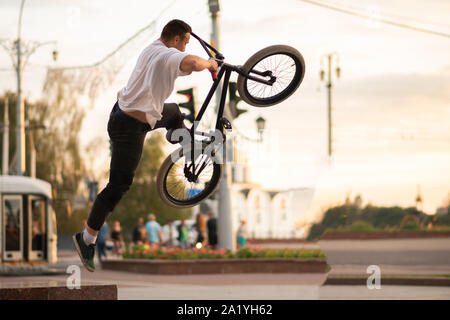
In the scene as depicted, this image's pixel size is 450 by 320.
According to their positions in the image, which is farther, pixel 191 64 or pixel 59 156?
pixel 59 156

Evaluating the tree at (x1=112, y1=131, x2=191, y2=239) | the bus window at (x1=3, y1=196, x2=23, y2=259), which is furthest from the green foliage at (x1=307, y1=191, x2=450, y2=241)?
the tree at (x1=112, y1=131, x2=191, y2=239)

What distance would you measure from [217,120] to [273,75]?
0.58 meters

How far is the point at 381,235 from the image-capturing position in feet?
55.1

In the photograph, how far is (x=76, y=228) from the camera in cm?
5562

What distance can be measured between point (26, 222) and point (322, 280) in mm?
10585

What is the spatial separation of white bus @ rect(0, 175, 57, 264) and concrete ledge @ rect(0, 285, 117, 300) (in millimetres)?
16146

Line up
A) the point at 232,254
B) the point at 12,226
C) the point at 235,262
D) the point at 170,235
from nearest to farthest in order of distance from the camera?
the point at 235,262
the point at 232,254
the point at 12,226
the point at 170,235

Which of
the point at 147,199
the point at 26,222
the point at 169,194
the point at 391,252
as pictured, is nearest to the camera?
the point at 169,194

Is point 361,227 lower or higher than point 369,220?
lower

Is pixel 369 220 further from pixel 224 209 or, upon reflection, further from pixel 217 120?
pixel 217 120

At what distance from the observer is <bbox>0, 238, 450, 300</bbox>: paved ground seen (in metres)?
15.2

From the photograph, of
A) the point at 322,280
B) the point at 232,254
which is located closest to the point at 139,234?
the point at 232,254

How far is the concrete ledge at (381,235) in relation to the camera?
1577 centimetres
